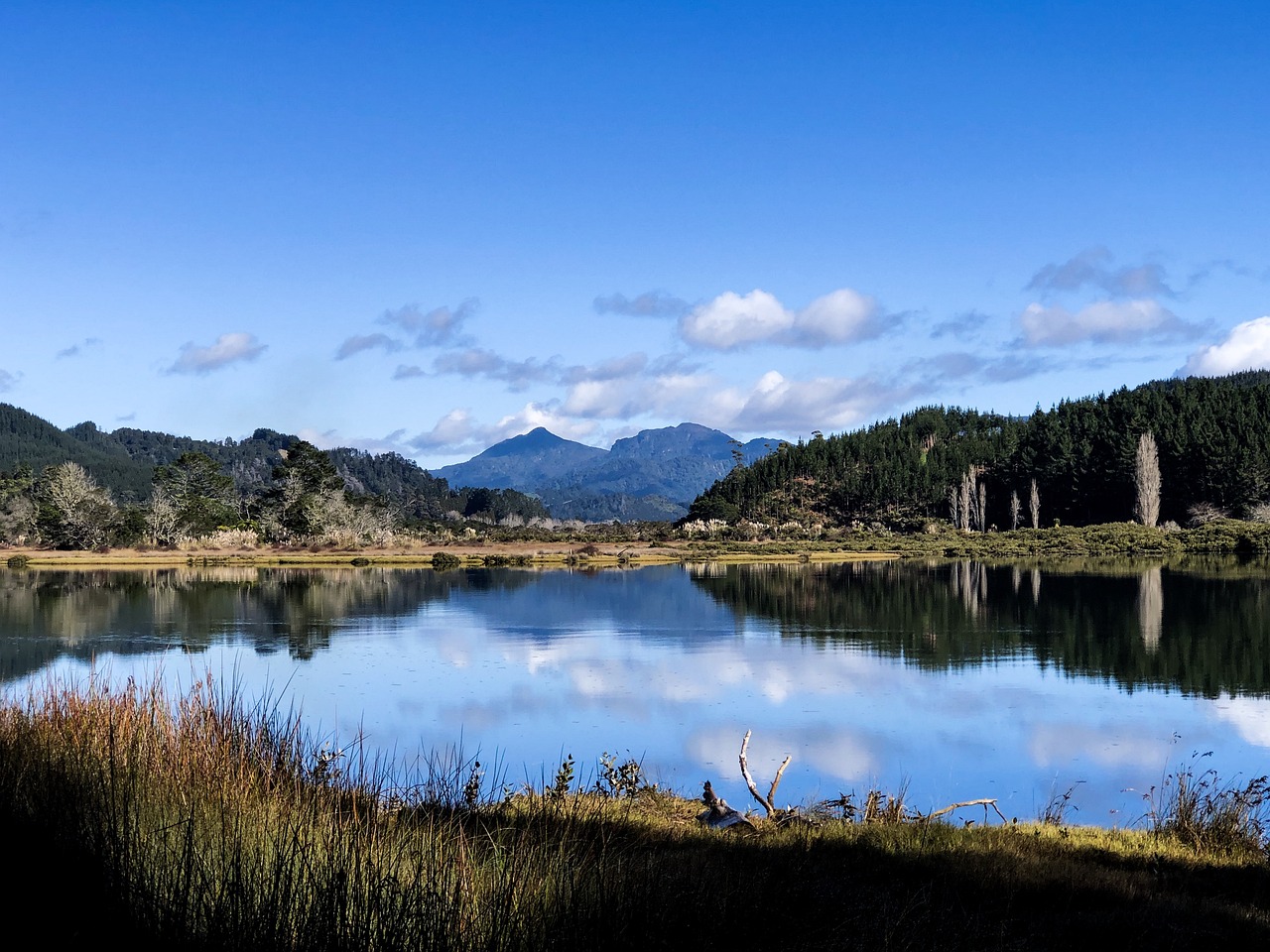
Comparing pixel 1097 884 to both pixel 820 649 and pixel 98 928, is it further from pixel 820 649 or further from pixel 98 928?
pixel 820 649

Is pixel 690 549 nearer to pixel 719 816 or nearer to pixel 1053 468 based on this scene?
pixel 1053 468

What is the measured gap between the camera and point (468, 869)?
559 centimetres

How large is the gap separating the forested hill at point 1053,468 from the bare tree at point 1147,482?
2.84 m

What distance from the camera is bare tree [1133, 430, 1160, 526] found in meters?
81.8

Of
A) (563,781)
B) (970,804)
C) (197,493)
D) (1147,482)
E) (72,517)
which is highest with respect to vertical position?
(1147,482)

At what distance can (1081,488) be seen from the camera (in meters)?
91.2

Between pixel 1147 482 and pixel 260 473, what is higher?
pixel 260 473

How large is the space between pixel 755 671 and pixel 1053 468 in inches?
3166

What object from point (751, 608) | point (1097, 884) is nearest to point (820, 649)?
point (751, 608)

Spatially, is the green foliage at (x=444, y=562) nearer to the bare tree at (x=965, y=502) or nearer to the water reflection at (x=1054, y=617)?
the water reflection at (x=1054, y=617)

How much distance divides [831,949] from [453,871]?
1.97 metres

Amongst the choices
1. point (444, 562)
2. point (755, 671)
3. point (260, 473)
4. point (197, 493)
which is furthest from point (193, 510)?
point (260, 473)

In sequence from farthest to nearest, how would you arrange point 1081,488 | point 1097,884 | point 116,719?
point 1081,488, point 116,719, point 1097,884

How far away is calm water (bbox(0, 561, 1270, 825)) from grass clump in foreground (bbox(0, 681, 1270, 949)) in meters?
1.23
